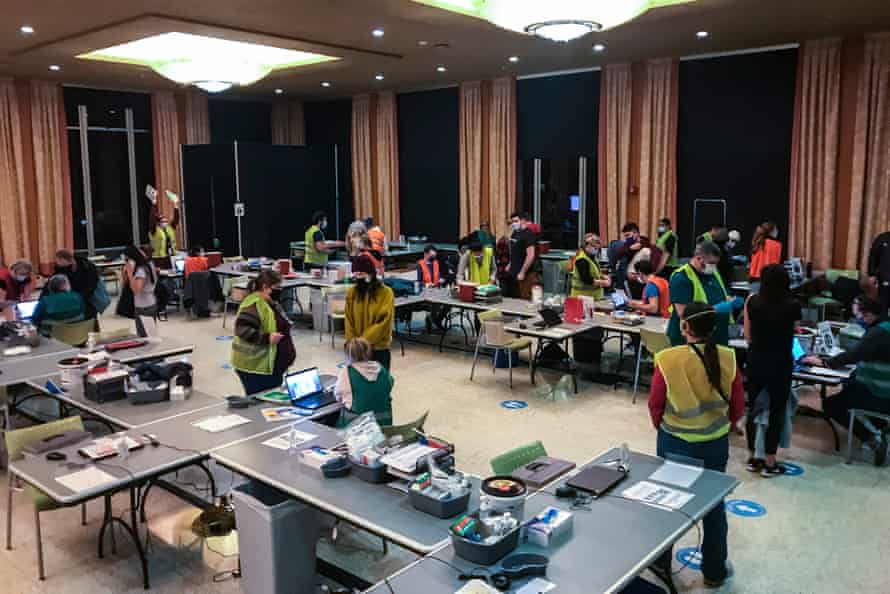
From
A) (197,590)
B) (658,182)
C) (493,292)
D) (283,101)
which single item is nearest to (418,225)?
(283,101)

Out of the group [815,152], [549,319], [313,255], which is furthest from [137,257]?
[815,152]

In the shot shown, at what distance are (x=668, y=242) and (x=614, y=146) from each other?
2.37 m

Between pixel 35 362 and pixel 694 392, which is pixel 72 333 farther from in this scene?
pixel 694 392

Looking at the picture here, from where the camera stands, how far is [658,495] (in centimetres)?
353

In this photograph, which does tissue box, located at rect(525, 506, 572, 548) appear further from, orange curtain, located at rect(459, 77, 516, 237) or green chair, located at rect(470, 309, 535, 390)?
orange curtain, located at rect(459, 77, 516, 237)

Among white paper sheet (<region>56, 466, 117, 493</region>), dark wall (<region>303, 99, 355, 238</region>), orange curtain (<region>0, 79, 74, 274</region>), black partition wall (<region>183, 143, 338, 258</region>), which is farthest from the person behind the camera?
dark wall (<region>303, 99, 355, 238</region>)

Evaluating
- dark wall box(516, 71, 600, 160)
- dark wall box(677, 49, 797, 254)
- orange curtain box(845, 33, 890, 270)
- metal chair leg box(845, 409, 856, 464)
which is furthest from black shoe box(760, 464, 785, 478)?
dark wall box(516, 71, 600, 160)

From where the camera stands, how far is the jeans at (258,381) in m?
5.76

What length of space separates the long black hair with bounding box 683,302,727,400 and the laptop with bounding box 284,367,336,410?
239 centimetres

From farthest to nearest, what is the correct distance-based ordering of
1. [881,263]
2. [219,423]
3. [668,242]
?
[668,242] < [881,263] < [219,423]

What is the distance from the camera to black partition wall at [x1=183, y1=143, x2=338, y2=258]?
51.3 feet

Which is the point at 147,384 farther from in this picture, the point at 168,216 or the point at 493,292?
the point at 168,216

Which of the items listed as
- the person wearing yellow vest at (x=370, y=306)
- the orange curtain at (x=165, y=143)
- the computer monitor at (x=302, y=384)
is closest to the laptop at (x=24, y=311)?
the person wearing yellow vest at (x=370, y=306)

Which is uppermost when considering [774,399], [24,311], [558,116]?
[558,116]
